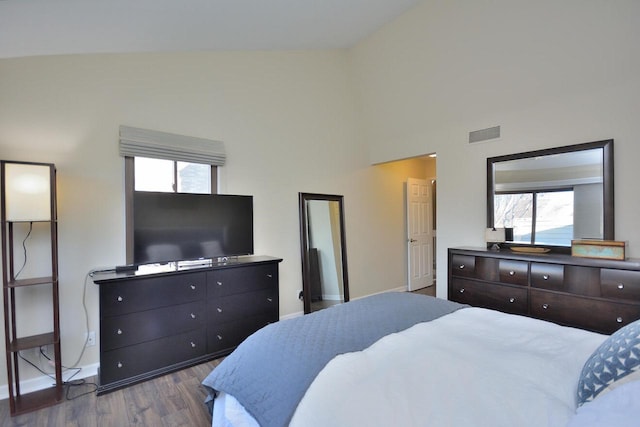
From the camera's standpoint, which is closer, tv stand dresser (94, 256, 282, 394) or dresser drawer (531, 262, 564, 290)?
tv stand dresser (94, 256, 282, 394)

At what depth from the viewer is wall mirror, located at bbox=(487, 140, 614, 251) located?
2.73 m

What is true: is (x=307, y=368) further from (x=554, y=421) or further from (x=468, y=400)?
(x=554, y=421)

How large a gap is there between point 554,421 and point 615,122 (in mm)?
2961

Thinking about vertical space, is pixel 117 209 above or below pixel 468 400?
above

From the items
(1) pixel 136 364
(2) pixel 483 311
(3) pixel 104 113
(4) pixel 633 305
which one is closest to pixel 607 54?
(4) pixel 633 305

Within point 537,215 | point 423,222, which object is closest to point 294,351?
point 537,215

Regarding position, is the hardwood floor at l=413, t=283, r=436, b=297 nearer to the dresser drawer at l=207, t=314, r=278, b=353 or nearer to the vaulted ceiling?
the dresser drawer at l=207, t=314, r=278, b=353

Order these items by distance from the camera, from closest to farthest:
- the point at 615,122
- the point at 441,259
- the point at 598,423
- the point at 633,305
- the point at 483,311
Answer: the point at 598,423
the point at 483,311
the point at 633,305
the point at 615,122
the point at 441,259

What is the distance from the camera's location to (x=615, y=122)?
266 cm

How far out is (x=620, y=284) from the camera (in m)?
2.32

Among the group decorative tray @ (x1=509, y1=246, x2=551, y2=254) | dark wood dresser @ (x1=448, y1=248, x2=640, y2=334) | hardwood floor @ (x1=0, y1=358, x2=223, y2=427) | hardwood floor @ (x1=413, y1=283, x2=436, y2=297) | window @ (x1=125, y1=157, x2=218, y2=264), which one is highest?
window @ (x1=125, y1=157, x2=218, y2=264)

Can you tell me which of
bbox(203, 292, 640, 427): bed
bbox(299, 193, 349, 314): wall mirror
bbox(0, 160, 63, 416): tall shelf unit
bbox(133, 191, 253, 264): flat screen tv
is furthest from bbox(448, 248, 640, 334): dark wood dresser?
bbox(0, 160, 63, 416): tall shelf unit

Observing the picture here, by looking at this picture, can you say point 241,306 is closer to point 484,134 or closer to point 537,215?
point 537,215

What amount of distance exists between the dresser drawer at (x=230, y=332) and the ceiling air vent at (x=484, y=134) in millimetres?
3152
